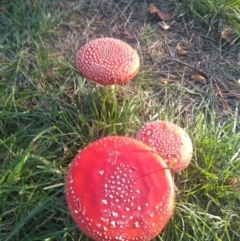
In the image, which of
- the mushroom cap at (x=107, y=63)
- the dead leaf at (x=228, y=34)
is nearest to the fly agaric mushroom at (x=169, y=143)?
the mushroom cap at (x=107, y=63)

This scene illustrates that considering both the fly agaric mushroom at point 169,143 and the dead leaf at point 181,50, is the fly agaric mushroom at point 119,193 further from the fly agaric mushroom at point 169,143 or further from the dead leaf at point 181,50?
the dead leaf at point 181,50

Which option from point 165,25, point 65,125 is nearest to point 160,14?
point 165,25

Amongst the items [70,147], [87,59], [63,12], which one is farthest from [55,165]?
[63,12]

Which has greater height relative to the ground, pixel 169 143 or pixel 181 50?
pixel 169 143

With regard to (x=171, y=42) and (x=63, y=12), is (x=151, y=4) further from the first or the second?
(x=63, y=12)

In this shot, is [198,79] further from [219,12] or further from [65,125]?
[65,125]
